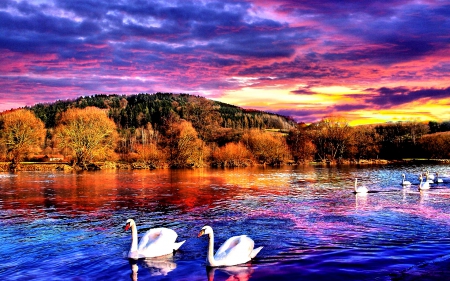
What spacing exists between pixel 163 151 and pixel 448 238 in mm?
58903

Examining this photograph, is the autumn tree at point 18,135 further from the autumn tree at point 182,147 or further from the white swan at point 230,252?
the white swan at point 230,252

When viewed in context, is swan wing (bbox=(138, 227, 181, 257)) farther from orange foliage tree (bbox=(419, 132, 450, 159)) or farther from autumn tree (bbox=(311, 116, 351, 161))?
orange foliage tree (bbox=(419, 132, 450, 159))

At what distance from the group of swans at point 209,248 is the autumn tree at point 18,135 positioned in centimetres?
5786

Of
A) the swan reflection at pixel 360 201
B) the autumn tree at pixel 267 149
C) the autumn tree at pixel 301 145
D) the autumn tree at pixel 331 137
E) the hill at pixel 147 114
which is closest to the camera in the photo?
the swan reflection at pixel 360 201

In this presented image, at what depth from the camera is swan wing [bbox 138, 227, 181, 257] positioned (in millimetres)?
12008

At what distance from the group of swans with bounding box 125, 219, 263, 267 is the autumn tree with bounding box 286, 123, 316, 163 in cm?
7016

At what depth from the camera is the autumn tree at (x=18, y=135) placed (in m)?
62.2

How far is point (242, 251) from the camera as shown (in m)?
11.1

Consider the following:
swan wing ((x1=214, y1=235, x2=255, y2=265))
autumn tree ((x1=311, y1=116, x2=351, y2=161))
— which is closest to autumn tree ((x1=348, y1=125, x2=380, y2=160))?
autumn tree ((x1=311, y1=116, x2=351, y2=161))

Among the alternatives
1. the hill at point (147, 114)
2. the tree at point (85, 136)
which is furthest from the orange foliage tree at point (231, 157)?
the hill at point (147, 114)

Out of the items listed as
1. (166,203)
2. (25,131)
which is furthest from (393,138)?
(166,203)

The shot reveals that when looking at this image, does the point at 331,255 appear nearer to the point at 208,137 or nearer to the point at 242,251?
the point at 242,251

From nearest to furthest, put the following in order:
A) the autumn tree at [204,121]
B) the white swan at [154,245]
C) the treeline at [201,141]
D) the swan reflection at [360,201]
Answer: the white swan at [154,245], the swan reflection at [360,201], the treeline at [201,141], the autumn tree at [204,121]

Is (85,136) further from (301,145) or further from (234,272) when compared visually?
(234,272)
